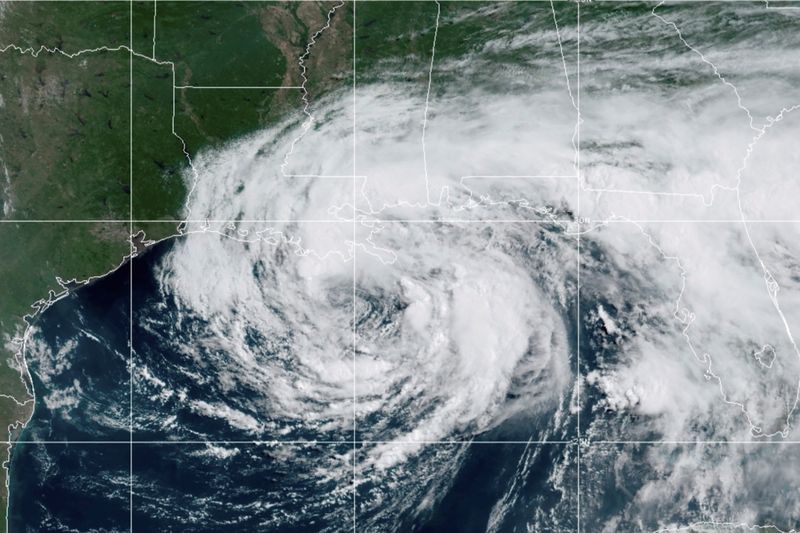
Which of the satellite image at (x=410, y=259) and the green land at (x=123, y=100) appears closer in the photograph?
the satellite image at (x=410, y=259)

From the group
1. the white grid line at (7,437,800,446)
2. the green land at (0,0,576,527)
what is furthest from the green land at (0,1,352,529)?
the white grid line at (7,437,800,446)

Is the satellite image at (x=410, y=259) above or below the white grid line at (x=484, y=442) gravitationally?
above

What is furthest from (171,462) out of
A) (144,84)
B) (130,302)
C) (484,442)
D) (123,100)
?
(144,84)

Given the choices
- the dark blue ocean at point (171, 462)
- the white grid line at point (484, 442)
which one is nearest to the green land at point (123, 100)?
the dark blue ocean at point (171, 462)

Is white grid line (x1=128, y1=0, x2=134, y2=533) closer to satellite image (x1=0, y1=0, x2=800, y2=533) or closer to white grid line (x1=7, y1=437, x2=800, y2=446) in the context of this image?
satellite image (x1=0, y1=0, x2=800, y2=533)

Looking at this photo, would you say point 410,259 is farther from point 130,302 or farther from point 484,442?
point 130,302

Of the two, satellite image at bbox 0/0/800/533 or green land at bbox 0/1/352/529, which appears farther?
green land at bbox 0/1/352/529

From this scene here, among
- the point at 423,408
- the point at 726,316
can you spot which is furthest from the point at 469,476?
the point at 726,316

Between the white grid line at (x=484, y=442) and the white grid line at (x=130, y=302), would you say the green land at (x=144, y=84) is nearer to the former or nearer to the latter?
the white grid line at (x=130, y=302)

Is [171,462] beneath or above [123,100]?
beneath

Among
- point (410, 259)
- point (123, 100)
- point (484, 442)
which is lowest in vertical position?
point (484, 442)
